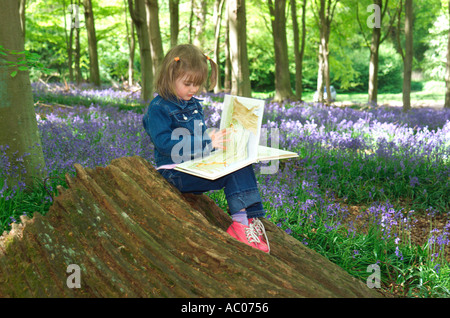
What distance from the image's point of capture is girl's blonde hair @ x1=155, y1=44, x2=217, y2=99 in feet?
9.63

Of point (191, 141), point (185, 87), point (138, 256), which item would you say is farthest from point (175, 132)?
→ point (138, 256)

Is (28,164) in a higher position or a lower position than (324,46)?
lower

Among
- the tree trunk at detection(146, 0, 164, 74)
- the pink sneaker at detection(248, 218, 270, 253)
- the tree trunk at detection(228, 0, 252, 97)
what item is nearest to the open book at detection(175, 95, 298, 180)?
the pink sneaker at detection(248, 218, 270, 253)

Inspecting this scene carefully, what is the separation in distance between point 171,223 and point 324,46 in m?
13.6

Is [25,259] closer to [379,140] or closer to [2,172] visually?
[2,172]

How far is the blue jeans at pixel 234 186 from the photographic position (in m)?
2.79

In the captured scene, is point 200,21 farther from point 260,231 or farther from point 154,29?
point 260,231

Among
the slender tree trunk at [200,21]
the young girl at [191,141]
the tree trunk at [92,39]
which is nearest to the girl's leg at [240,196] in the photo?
the young girl at [191,141]

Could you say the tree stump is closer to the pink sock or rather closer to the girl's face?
the pink sock

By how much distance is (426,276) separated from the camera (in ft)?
9.89

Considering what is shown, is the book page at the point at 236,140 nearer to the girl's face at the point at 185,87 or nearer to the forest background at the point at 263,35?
the girl's face at the point at 185,87
